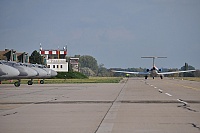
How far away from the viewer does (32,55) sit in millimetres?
106688

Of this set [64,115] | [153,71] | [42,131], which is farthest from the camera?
[153,71]

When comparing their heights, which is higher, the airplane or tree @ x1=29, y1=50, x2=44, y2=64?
tree @ x1=29, y1=50, x2=44, y2=64

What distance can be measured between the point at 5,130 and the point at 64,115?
11.4 ft

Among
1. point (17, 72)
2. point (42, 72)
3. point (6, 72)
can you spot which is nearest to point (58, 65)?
point (42, 72)

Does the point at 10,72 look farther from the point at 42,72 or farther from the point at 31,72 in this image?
the point at 42,72

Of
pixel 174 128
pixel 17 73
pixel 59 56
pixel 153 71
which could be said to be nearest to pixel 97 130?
pixel 174 128

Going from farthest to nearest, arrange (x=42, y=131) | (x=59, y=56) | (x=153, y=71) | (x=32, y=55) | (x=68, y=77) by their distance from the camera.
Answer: (x=59, y=56)
(x=32, y=55)
(x=68, y=77)
(x=153, y=71)
(x=42, y=131)

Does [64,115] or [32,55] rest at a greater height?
[32,55]

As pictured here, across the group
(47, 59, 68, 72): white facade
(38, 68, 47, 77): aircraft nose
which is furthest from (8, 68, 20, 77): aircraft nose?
(47, 59, 68, 72): white facade

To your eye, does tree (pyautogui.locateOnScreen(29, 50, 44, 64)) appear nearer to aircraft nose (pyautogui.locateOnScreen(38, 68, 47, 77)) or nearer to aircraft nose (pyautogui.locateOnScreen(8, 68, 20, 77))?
aircraft nose (pyautogui.locateOnScreen(38, 68, 47, 77))

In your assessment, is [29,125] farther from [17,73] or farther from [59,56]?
[59,56]

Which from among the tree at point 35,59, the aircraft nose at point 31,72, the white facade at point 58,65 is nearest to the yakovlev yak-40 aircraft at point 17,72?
the aircraft nose at point 31,72

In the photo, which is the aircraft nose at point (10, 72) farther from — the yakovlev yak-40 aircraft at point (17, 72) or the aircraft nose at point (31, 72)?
the aircraft nose at point (31, 72)

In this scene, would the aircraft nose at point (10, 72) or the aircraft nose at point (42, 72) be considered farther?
the aircraft nose at point (42, 72)
